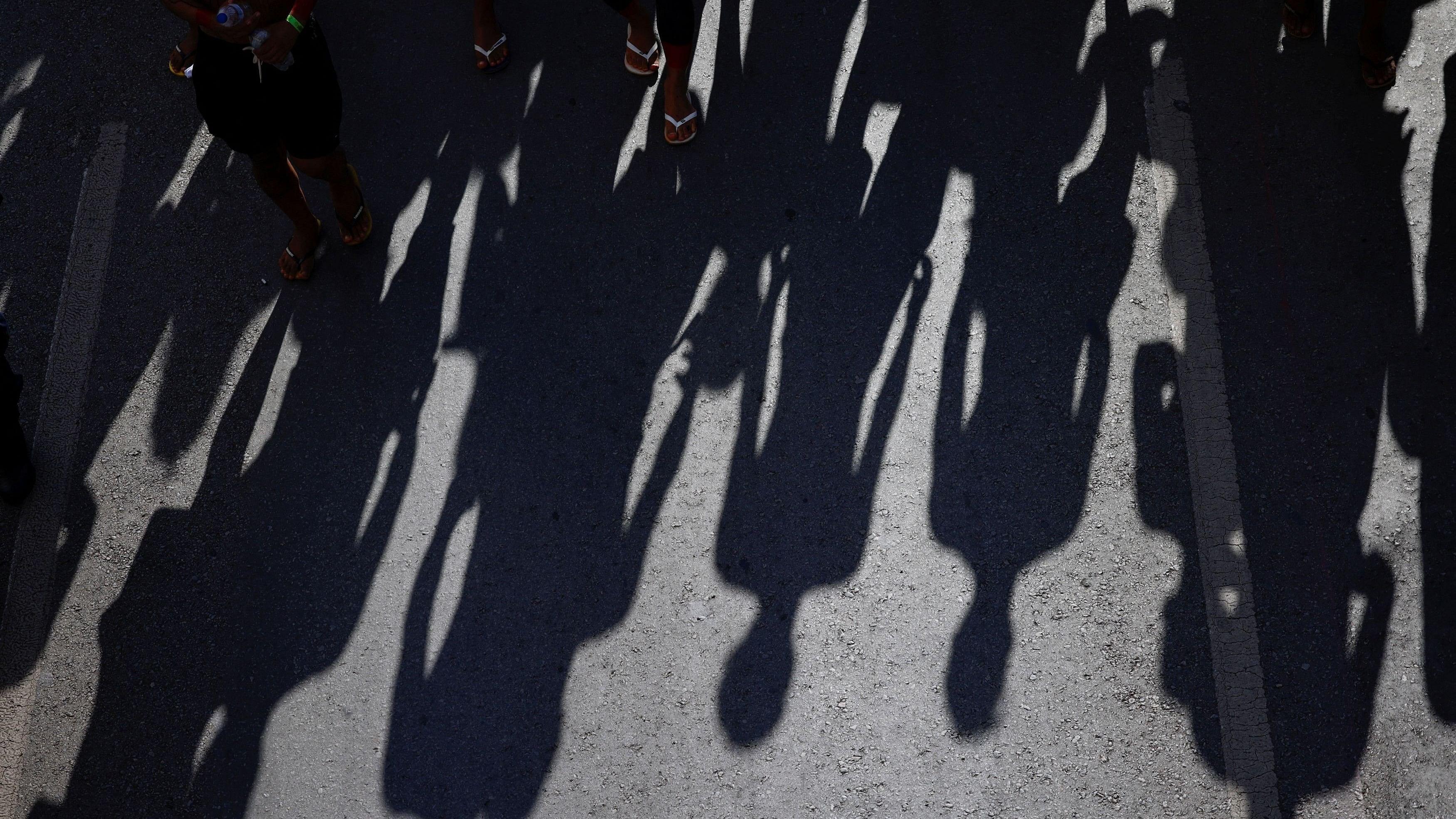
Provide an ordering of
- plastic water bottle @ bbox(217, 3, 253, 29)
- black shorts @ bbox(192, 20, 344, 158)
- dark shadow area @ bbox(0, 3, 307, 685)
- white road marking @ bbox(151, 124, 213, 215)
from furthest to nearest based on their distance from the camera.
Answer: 1. white road marking @ bbox(151, 124, 213, 215)
2. dark shadow area @ bbox(0, 3, 307, 685)
3. black shorts @ bbox(192, 20, 344, 158)
4. plastic water bottle @ bbox(217, 3, 253, 29)

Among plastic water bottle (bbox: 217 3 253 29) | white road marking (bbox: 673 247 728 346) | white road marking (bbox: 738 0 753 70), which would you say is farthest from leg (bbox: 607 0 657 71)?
plastic water bottle (bbox: 217 3 253 29)

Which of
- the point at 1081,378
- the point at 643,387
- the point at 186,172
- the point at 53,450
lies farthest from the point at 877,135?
the point at 53,450

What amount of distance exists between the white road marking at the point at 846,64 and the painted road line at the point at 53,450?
366 cm

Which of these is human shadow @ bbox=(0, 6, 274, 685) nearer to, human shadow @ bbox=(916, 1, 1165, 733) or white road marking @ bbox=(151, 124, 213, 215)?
white road marking @ bbox=(151, 124, 213, 215)

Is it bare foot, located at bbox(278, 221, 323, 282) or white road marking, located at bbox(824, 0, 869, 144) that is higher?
white road marking, located at bbox(824, 0, 869, 144)

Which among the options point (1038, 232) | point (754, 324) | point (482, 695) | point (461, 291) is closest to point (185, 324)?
point (461, 291)

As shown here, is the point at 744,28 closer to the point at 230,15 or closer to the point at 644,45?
the point at 644,45

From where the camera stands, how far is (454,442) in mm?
4129

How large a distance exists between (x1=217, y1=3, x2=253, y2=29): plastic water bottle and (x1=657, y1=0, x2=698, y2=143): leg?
5.40 ft

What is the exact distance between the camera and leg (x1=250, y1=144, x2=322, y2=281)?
3867mm

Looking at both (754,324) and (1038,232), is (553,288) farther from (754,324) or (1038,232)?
(1038,232)

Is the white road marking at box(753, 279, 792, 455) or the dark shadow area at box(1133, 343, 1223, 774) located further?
the white road marking at box(753, 279, 792, 455)

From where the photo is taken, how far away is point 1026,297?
4.16 meters

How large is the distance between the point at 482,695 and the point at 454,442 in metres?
1.11
